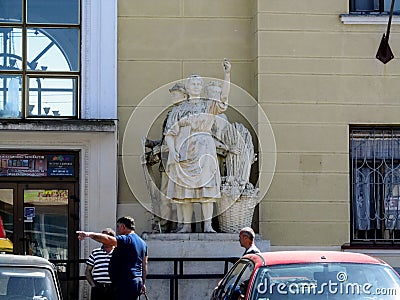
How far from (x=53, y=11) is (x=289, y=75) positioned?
12.3 feet

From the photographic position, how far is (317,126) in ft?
51.1

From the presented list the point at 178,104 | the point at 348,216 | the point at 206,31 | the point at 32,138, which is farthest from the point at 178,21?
the point at 348,216

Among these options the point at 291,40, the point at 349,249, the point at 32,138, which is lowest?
the point at 349,249

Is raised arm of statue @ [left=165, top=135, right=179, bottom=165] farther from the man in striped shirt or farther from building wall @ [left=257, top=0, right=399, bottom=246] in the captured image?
the man in striped shirt

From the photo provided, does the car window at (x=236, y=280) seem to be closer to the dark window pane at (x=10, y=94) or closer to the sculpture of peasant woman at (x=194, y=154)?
the sculpture of peasant woman at (x=194, y=154)

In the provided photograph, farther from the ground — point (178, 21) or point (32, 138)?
point (178, 21)

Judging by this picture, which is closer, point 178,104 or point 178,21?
point 178,104

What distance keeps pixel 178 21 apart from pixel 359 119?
3162mm

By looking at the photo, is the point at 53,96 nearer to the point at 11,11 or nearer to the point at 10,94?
the point at 10,94

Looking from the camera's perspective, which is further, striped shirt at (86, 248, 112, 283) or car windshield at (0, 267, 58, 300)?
striped shirt at (86, 248, 112, 283)

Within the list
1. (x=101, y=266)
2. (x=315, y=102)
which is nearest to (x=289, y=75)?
(x=315, y=102)

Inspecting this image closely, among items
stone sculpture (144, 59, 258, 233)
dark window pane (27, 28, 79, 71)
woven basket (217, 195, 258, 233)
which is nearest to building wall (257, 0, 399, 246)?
woven basket (217, 195, 258, 233)

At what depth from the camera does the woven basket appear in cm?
1448

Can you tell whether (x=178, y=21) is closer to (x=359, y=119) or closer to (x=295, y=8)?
(x=295, y=8)
